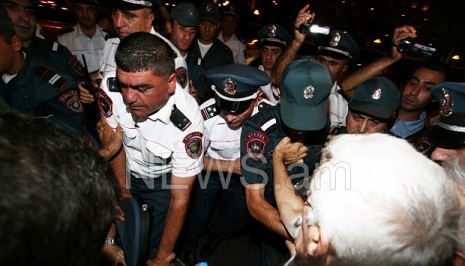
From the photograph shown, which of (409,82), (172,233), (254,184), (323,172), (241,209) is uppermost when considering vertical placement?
(323,172)

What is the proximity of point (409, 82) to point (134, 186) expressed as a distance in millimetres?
2507

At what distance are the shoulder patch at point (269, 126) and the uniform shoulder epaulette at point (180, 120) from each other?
510mm

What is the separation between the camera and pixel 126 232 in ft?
4.77

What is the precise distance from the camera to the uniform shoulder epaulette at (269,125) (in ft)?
6.87

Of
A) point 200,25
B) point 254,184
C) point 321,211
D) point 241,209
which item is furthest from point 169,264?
point 200,25

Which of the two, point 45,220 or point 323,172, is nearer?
point 45,220

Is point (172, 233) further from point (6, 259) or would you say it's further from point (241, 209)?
point (6, 259)

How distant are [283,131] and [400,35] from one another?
136cm

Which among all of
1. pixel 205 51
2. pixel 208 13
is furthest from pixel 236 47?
pixel 208 13

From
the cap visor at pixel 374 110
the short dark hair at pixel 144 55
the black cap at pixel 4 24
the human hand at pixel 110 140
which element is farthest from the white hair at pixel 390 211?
the black cap at pixel 4 24

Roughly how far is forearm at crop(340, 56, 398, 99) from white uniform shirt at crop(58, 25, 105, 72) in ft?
9.47

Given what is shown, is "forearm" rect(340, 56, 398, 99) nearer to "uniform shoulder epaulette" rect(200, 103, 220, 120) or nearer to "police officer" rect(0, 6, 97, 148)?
"uniform shoulder epaulette" rect(200, 103, 220, 120)

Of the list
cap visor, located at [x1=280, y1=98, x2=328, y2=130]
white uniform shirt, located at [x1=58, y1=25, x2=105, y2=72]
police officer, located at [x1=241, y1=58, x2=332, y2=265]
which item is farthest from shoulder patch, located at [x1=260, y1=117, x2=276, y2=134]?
white uniform shirt, located at [x1=58, y1=25, x2=105, y2=72]

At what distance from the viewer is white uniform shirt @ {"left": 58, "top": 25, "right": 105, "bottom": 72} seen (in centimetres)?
371
